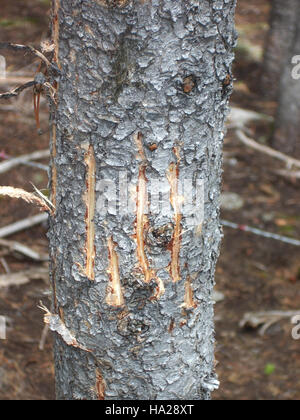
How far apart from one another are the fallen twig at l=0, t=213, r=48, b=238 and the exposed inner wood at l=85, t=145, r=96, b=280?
100 inches

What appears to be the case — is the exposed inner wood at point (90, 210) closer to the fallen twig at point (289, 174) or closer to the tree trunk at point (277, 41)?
the fallen twig at point (289, 174)

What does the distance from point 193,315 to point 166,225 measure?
41 cm

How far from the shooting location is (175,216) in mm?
1704

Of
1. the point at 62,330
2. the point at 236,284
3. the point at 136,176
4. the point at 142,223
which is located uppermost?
the point at 136,176

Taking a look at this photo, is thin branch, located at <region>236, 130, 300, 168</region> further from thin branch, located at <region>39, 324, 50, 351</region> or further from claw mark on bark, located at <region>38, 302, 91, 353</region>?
claw mark on bark, located at <region>38, 302, 91, 353</region>

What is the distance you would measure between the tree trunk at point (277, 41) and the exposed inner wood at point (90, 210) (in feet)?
16.7

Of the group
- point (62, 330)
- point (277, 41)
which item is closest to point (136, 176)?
point (62, 330)

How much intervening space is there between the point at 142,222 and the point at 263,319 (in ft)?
7.54

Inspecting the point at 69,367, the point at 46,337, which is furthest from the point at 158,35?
the point at 46,337

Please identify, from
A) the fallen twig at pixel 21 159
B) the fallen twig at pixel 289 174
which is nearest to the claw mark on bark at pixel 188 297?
the fallen twig at pixel 21 159

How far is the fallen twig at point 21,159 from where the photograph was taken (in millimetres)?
4870

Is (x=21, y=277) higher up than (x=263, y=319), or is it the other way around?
(x=21, y=277)

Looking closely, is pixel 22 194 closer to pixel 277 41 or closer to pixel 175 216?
pixel 175 216

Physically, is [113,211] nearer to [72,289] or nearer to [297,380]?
[72,289]
